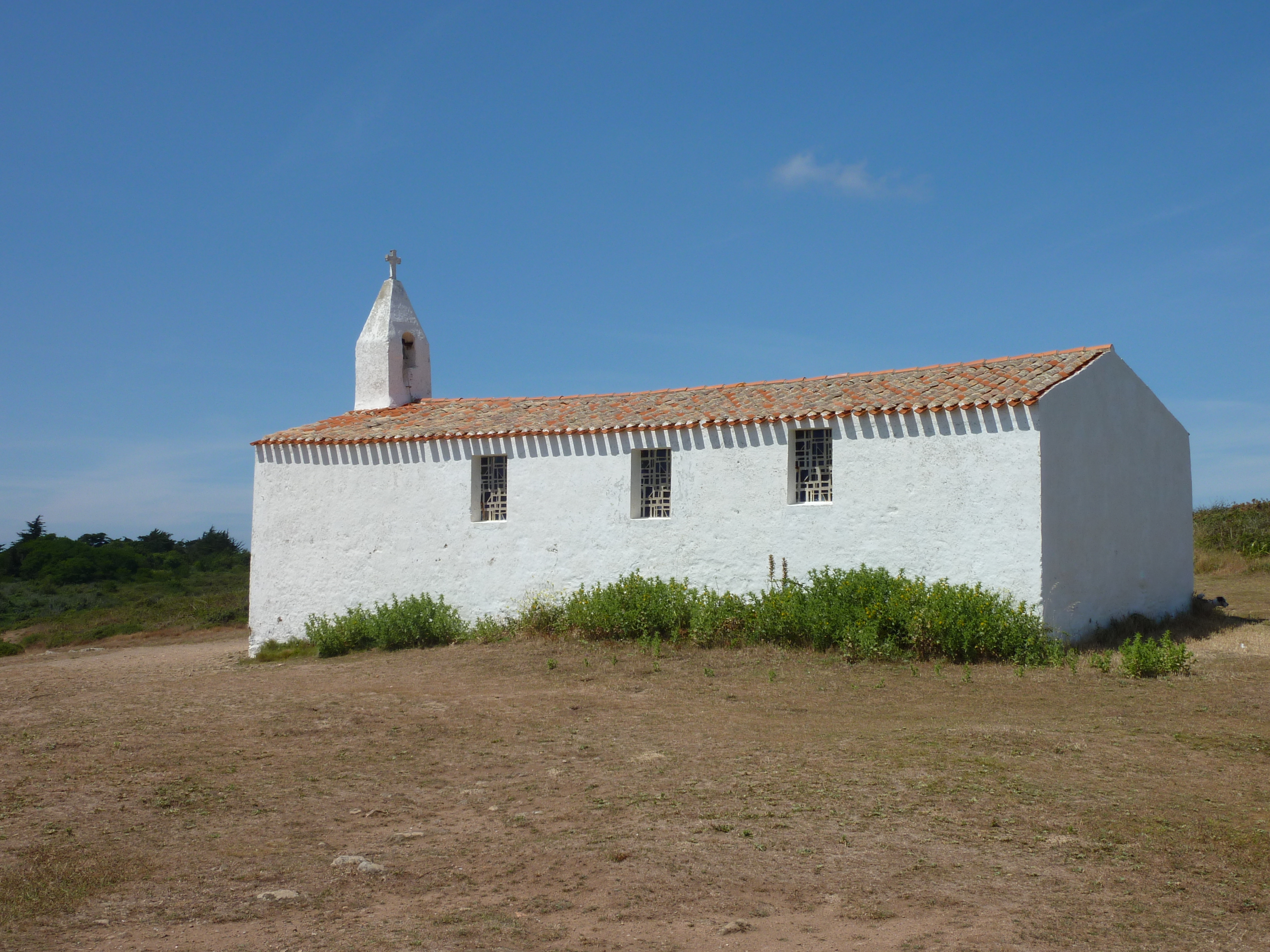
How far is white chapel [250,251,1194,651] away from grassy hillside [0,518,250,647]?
10.7 m

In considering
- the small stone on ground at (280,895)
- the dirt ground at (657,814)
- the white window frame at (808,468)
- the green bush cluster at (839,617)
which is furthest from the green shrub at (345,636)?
the small stone on ground at (280,895)

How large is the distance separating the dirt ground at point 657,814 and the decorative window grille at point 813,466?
3065 millimetres

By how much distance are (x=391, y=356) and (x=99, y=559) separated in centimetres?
2340

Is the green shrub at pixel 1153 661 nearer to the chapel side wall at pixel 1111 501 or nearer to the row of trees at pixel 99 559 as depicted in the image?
the chapel side wall at pixel 1111 501

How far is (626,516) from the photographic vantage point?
15.7m

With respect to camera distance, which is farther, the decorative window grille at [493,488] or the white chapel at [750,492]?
the decorative window grille at [493,488]

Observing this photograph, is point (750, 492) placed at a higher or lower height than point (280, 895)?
higher

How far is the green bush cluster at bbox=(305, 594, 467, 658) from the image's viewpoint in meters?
16.4

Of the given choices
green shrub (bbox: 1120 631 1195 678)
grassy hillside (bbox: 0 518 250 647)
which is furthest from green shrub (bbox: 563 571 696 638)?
grassy hillside (bbox: 0 518 250 647)

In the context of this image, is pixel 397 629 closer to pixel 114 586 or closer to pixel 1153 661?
pixel 1153 661

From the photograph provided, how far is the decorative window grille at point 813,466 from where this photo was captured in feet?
48.0

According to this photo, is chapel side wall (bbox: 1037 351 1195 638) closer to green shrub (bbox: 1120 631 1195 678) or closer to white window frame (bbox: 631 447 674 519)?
green shrub (bbox: 1120 631 1195 678)

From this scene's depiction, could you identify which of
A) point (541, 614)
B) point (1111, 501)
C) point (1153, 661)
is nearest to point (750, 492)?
point (541, 614)

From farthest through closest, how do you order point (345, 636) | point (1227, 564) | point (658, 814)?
point (1227, 564) < point (345, 636) < point (658, 814)
